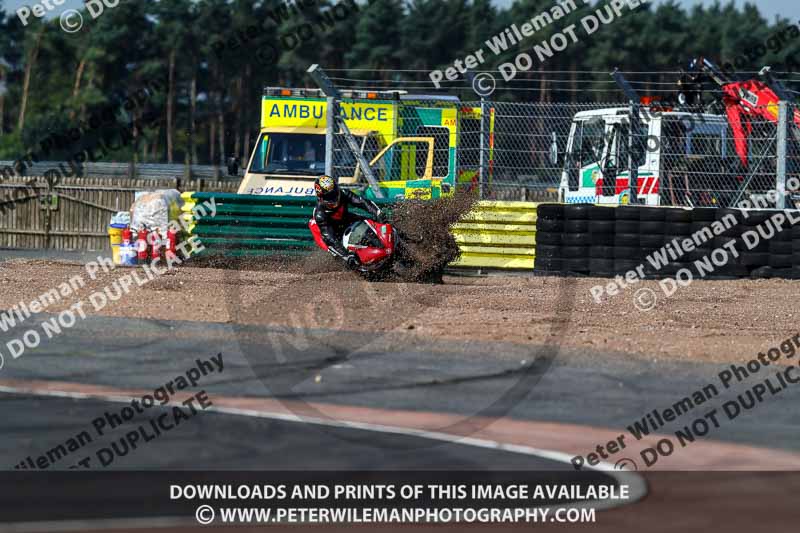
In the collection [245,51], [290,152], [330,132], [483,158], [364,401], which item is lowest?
[364,401]

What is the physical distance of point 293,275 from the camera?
54.2 feet

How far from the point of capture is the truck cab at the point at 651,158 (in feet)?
59.8

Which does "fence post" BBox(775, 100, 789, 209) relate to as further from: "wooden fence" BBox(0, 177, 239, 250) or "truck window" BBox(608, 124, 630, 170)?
"wooden fence" BBox(0, 177, 239, 250)

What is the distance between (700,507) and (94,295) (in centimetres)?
957

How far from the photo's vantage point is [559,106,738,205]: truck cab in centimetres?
1823

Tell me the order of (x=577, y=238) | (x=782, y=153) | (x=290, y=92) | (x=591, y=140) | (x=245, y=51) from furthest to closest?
(x=245, y=51) < (x=591, y=140) < (x=290, y=92) < (x=577, y=238) < (x=782, y=153)

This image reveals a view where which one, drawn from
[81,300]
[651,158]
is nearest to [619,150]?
[651,158]

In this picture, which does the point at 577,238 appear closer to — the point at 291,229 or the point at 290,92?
the point at 291,229

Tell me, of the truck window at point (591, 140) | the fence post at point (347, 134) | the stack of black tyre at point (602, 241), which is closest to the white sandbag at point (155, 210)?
the fence post at point (347, 134)

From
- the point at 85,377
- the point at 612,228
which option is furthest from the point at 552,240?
the point at 85,377

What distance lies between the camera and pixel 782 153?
55.7 feet

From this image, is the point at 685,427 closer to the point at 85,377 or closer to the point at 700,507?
the point at 700,507

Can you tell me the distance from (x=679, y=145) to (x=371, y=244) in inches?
255

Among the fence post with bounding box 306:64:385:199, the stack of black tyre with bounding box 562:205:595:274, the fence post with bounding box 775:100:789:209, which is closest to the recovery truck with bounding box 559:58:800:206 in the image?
the fence post with bounding box 775:100:789:209
